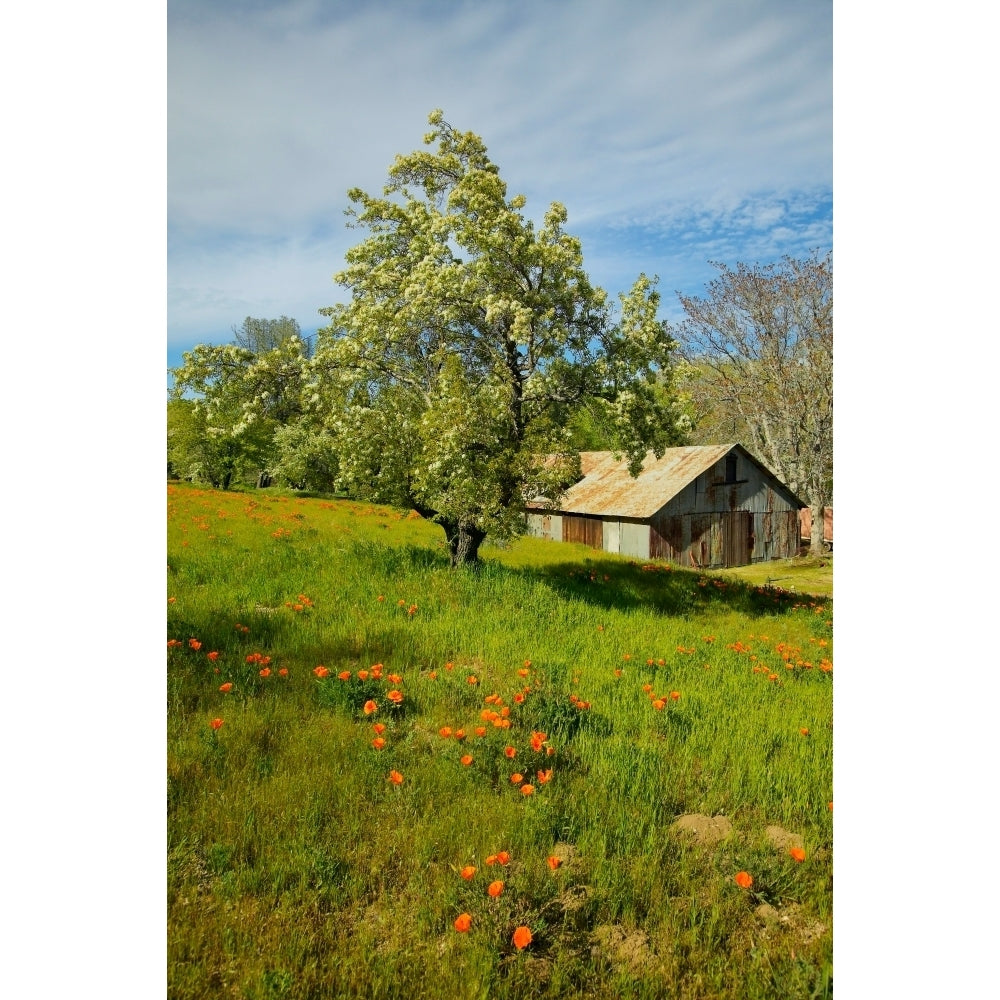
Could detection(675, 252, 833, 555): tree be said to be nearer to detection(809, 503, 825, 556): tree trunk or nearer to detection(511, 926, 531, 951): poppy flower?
detection(809, 503, 825, 556): tree trunk

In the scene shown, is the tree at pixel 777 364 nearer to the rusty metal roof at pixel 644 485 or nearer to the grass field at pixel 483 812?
the rusty metal roof at pixel 644 485

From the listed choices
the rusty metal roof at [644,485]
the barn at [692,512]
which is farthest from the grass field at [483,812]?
the rusty metal roof at [644,485]

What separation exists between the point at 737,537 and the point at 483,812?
2507 centimetres

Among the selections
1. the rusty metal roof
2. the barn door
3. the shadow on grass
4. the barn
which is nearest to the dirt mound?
the shadow on grass

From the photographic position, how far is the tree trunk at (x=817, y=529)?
81.1 feet

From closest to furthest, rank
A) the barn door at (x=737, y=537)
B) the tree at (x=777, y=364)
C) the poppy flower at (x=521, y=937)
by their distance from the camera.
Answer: the poppy flower at (x=521, y=937)
the tree at (x=777, y=364)
the barn door at (x=737, y=537)

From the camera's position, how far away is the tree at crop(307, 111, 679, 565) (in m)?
8.58

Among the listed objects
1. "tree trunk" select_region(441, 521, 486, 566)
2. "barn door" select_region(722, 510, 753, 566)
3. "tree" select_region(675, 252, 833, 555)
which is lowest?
"barn door" select_region(722, 510, 753, 566)

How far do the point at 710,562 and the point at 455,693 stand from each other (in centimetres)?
2242

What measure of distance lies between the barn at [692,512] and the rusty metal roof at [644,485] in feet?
0.14

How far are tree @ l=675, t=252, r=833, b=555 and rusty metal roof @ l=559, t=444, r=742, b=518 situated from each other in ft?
6.51

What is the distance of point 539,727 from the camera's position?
376 centimetres
